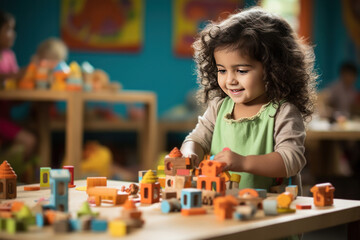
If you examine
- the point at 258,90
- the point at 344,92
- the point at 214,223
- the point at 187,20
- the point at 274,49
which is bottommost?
the point at 214,223

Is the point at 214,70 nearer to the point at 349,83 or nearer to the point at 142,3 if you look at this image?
the point at 142,3

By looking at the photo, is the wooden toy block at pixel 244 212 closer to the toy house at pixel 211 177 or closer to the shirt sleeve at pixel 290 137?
the toy house at pixel 211 177

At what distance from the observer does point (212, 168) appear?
4.02 feet

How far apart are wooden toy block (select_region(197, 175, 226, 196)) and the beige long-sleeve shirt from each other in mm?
255

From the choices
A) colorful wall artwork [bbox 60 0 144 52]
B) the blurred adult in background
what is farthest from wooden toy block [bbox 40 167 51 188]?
the blurred adult in background

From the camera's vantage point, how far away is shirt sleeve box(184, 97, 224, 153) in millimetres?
1707

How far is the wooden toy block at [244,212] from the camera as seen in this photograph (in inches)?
39.9

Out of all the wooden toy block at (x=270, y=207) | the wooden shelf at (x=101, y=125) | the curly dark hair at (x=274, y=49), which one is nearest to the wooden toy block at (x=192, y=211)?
the wooden toy block at (x=270, y=207)

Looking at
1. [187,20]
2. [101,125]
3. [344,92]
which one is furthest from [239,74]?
[344,92]

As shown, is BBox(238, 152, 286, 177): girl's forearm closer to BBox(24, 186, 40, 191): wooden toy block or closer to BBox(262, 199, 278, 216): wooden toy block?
BBox(262, 199, 278, 216): wooden toy block

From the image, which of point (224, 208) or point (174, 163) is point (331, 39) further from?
point (224, 208)

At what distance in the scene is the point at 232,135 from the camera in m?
1.62

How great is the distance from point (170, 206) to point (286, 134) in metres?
0.53

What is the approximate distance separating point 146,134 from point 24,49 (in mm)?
1662
